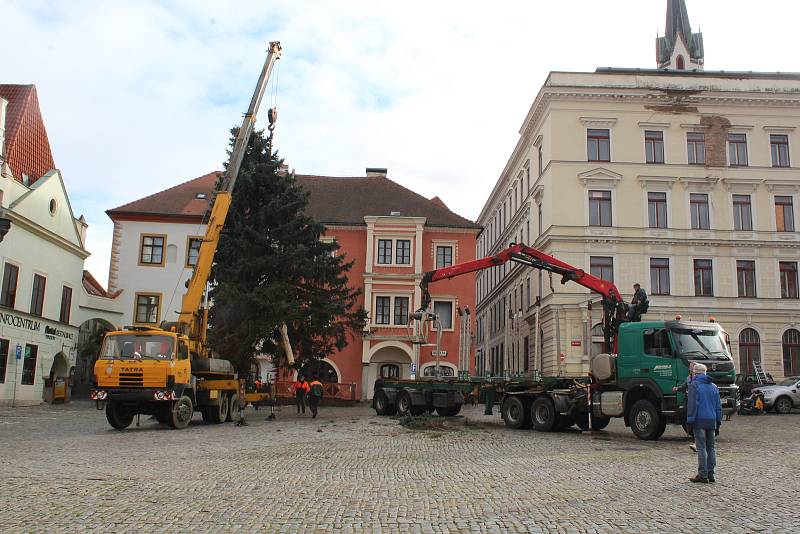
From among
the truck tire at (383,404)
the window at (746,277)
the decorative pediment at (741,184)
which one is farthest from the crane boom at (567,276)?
the decorative pediment at (741,184)

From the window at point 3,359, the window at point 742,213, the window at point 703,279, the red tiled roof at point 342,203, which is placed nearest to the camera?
the window at point 3,359

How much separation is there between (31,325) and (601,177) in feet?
104

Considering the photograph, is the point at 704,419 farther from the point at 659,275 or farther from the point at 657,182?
the point at 657,182

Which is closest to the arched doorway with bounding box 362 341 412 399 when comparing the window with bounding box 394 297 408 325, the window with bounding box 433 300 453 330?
the window with bounding box 394 297 408 325

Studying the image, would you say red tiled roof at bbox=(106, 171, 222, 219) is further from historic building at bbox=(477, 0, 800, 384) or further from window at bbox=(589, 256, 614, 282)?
window at bbox=(589, 256, 614, 282)

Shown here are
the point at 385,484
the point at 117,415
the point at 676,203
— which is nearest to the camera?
the point at 385,484

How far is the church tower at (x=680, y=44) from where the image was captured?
71.3 m

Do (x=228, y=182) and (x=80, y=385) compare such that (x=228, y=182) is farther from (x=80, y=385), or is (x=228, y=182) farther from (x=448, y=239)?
(x=80, y=385)

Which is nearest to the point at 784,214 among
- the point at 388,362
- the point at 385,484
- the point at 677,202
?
the point at 677,202

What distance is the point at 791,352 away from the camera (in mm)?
42031

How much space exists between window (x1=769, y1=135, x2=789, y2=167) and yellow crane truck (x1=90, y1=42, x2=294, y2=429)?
115 feet

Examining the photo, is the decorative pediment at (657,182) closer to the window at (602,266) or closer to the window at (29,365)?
the window at (602,266)

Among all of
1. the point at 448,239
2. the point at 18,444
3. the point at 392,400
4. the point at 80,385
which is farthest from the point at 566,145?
the point at 18,444

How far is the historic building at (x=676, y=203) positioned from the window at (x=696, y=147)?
6cm
